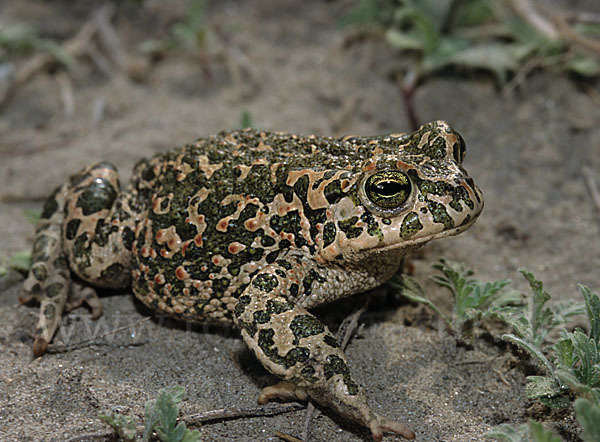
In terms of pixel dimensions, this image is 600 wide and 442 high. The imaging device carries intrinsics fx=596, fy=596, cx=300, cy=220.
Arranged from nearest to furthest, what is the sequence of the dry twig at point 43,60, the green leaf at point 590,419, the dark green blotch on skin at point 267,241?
the green leaf at point 590,419 → the dark green blotch on skin at point 267,241 → the dry twig at point 43,60

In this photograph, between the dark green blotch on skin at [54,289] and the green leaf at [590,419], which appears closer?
the green leaf at [590,419]

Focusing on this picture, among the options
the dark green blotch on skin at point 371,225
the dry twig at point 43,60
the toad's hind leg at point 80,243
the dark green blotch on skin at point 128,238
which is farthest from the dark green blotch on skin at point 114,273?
the dry twig at point 43,60

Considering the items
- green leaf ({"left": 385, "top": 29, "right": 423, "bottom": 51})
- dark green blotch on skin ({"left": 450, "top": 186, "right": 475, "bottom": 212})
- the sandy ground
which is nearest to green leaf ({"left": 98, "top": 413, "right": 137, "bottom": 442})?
the sandy ground

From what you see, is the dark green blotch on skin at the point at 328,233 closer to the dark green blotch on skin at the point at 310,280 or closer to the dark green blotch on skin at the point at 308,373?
the dark green blotch on skin at the point at 310,280

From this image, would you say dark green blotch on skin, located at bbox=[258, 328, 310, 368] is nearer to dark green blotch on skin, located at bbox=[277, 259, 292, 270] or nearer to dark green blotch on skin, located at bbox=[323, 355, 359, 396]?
dark green blotch on skin, located at bbox=[323, 355, 359, 396]

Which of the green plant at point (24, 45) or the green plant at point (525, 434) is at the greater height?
the green plant at point (24, 45)

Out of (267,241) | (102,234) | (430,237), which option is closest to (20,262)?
(102,234)

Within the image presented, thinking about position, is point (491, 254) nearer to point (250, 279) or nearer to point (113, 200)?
point (250, 279)

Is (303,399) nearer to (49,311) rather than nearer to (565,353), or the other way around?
(565,353)
